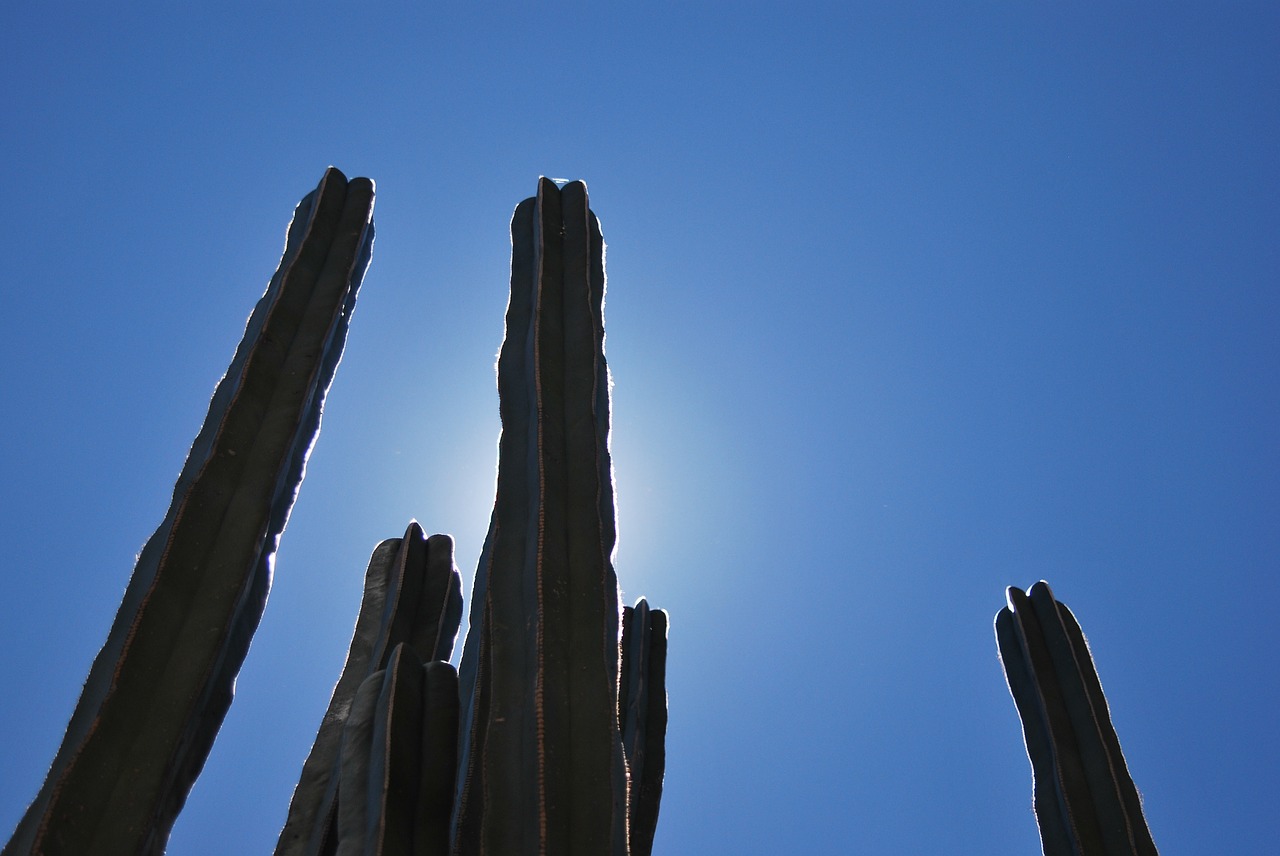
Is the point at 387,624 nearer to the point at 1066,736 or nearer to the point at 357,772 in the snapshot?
the point at 357,772

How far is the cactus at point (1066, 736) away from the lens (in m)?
2.84

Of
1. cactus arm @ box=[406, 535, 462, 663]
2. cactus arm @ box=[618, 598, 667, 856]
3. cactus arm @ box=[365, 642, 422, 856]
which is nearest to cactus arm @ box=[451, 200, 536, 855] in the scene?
cactus arm @ box=[365, 642, 422, 856]

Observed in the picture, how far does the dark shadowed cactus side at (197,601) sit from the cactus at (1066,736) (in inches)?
87.7

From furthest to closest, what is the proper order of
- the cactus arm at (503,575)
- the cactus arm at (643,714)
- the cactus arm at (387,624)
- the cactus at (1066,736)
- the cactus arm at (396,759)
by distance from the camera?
the cactus arm at (643,714) < the cactus at (1066,736) < the cactus arm at (387,624) < the cactus arm at (503,575) < the cactus arm at (396,759)

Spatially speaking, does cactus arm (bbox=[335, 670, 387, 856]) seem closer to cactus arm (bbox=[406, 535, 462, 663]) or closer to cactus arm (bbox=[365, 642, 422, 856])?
cactus arm (bbox=[365, 642, 422, 856])

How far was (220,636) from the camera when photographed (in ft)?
6.59

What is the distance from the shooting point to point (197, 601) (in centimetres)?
206

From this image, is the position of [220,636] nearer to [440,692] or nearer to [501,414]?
[440,692]

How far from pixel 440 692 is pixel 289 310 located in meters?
1.20

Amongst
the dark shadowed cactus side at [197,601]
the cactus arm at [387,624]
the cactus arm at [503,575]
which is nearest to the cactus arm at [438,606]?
the cactus arm at [387,624]

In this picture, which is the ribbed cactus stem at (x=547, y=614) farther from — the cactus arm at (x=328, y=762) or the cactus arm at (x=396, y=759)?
the cactus arm at (x=328, y=762)

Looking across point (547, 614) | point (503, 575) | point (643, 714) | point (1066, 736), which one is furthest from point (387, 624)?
point (1066, 736)

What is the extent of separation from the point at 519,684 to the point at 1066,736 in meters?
1.90

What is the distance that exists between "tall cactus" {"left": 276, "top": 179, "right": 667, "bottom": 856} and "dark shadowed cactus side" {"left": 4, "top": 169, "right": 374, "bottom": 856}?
289mm
